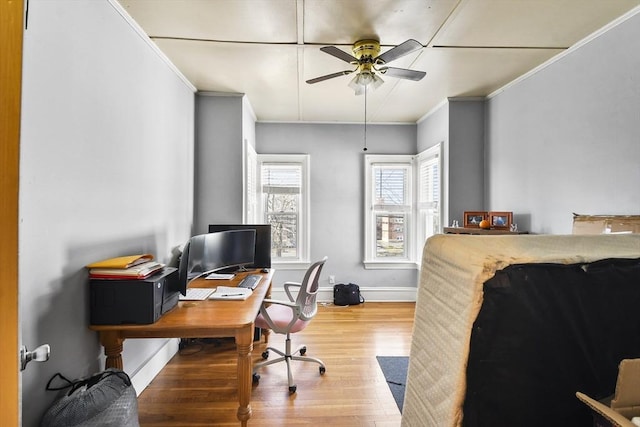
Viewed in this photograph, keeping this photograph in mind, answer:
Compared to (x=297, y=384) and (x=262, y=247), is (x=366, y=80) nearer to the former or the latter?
(x=262, y=247)

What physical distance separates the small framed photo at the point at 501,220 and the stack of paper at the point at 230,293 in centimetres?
240

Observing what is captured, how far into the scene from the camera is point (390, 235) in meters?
4.61

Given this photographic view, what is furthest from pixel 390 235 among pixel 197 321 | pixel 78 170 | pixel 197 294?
pixel 78 170

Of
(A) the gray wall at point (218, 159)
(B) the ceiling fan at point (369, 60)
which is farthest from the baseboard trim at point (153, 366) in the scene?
(B) the ceiling fan at point (369, 60)

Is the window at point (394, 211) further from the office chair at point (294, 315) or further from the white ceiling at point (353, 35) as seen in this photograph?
the office chair at point (294, 315)

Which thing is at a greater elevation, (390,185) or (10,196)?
(390,185)

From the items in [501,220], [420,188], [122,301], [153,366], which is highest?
[420,188]

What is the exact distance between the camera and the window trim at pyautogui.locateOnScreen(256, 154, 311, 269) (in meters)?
4.42

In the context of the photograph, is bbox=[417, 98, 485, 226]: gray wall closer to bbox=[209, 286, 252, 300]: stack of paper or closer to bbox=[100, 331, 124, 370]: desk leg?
bbox=[209, 286, 252, 300]: stack of paper

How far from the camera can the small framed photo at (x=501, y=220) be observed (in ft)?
9.68

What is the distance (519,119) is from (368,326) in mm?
2650

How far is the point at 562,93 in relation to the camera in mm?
2490

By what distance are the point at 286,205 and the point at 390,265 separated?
1.74 m

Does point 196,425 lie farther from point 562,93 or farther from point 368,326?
point 562,93
